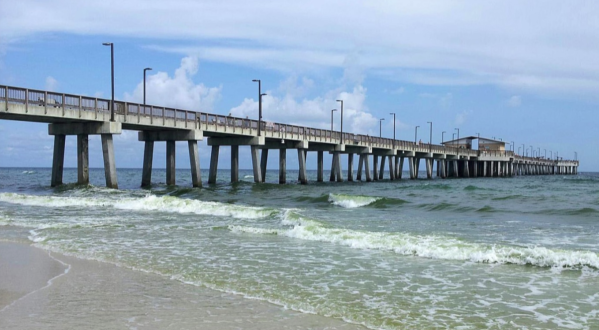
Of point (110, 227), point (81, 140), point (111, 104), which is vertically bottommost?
point (110, 227)

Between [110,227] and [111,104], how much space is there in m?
18.2

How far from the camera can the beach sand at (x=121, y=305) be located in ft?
23.1

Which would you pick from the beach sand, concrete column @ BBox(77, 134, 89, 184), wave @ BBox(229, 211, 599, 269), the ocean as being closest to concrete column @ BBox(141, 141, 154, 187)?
concrete column @ BBox(77, 134, 89, 184)

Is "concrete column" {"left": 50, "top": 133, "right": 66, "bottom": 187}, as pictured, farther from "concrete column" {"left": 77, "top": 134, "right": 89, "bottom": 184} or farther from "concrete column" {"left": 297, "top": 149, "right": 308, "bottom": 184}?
"concrete column" {"left": 297, "top": 149, "right": 308, "bottom": 184}

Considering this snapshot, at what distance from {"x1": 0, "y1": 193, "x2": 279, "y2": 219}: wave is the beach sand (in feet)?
42.1

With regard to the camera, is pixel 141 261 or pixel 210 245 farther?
pixel 210 245

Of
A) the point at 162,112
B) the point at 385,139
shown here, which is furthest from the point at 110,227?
the point at 385,139

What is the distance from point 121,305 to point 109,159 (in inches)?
1156

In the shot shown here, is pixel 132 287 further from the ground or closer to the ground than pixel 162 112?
closer to the ground

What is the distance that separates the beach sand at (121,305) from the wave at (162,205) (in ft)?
42.1

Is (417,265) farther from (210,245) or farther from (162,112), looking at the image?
(162,112)

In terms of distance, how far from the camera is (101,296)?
28.0 ft

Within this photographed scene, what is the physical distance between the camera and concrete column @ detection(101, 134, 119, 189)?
1383 inches

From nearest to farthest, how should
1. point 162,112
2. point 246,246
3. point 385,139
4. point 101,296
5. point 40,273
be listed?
point 101,296 < point 40,273 < point 246,246 < point 162,112 < point 385,139
